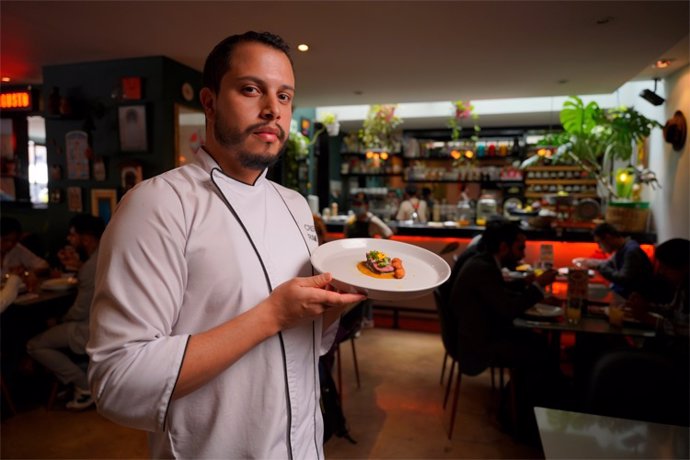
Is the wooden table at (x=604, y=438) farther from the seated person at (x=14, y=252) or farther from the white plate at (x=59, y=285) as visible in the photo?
the seated person at (x=14, y=252)

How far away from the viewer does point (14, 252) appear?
4.02 meters

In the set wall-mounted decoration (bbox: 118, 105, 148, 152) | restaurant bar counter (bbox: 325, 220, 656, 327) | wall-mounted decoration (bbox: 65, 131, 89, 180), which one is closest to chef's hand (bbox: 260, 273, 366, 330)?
wall-mounted decoration (bbox: 118, 105, 148, 152)

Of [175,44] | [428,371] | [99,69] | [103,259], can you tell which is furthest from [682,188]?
[99,69]

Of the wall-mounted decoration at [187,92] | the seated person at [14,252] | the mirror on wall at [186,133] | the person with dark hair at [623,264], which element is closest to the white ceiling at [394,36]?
the wall-mounted decoration at [187,92]

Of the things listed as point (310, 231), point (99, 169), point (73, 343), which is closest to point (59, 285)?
point (73, 343)

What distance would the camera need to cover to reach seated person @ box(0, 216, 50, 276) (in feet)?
12.2

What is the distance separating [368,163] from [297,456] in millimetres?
9215

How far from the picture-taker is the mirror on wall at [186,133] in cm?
454

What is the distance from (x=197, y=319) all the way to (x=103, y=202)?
4405 mm

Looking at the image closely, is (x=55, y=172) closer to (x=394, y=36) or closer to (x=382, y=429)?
(x=394, y=36)

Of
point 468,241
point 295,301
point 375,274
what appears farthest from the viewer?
point 468,241

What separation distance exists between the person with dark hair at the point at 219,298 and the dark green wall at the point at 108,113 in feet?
12.4

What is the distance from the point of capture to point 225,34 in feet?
11.6

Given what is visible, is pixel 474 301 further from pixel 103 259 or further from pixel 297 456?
pixel 103 259
